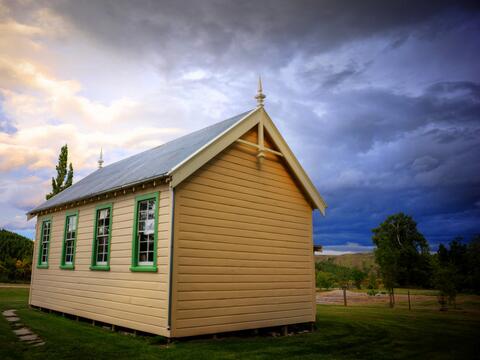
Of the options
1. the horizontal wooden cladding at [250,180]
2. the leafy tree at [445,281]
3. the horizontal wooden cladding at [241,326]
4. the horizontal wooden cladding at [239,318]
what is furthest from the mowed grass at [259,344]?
the leafy tree at [445,281]

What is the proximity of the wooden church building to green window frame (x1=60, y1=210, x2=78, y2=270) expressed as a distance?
41mm

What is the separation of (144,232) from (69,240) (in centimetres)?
625

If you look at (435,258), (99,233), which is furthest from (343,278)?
(99,233)

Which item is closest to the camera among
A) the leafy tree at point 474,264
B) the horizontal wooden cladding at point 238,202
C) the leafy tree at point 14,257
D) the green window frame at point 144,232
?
the horizontal wooden cladding at point 238,202

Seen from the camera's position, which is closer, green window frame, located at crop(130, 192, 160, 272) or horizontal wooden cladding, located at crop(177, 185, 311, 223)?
horizontal wooden cladding, located at crop(177, 185, 311, 223)

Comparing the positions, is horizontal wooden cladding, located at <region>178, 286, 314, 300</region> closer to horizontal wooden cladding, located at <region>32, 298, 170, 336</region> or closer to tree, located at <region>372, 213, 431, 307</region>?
horizontal wooden cladding, located at <region>32, 298, 170, 336</region>

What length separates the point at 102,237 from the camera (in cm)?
1320

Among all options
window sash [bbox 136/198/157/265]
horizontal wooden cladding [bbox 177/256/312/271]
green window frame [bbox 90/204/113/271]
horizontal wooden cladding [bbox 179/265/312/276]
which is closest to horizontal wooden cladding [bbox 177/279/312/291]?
horizontal wooden cladding [bbox 179/265/312/276]

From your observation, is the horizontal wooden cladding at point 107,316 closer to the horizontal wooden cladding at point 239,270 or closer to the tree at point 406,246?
the horizontal wooden cladding at point 239,270

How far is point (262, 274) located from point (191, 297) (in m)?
2.97

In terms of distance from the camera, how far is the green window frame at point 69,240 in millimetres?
15205

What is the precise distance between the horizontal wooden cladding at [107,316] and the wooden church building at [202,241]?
4cm

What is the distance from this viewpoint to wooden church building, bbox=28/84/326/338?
32.8 ft

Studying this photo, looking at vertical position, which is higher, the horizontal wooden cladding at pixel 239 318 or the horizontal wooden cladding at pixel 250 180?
the horizontal wooden cladding at pixel 250 180
